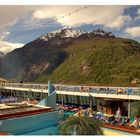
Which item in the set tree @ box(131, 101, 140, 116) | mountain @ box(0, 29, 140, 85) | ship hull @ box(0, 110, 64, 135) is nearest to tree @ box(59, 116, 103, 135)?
ship hull @ box(0, 110, 64, 135)

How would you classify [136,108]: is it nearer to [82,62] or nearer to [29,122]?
[29,122]

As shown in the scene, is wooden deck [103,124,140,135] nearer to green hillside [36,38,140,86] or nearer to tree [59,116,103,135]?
tree [59,116,103,135]

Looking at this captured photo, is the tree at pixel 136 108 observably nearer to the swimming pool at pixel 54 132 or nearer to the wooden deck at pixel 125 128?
the wooden deck at pixel 125 128

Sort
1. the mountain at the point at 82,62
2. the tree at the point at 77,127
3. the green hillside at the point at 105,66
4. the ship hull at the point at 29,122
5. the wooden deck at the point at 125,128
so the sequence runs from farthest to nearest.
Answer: the mountain at the point at 82,62 < the green hillside at the point at 105,66 < the ship hull at the point at 29,122 < the wooden deck at the point at 125,128 < the tree at the point at 77,127

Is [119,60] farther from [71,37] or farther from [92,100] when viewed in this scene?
[71,37]

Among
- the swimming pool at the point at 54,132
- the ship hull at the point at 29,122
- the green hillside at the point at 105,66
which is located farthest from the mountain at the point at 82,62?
the swimming pool at the point at 54,132

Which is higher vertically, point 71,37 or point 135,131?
point 71,37

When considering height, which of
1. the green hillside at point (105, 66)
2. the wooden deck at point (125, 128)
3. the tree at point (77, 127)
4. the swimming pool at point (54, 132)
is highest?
the green hillside at point (105, 66)
